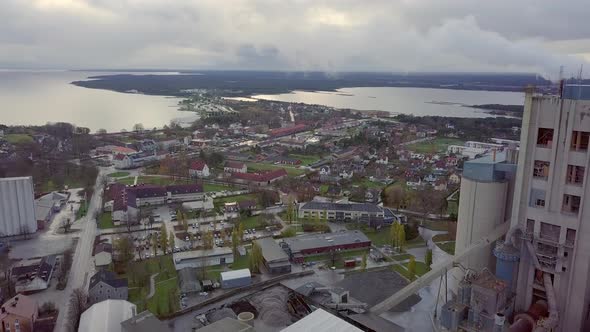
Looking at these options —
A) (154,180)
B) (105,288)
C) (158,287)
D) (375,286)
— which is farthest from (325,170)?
(105,288)

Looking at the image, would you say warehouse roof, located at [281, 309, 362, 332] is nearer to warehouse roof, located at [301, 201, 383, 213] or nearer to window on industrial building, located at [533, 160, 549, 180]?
window on industrial building, located at [533, 160, 549, 180]

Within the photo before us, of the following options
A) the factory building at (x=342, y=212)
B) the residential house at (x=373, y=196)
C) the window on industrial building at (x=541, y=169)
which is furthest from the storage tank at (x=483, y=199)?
the residential house at (x=373, y=196)

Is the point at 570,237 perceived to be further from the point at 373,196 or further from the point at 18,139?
the point at 18,139

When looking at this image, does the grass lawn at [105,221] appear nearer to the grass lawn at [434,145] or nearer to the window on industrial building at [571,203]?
the window on industrial building at [571,203]

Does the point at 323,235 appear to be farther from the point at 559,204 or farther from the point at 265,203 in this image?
the point at 559,204

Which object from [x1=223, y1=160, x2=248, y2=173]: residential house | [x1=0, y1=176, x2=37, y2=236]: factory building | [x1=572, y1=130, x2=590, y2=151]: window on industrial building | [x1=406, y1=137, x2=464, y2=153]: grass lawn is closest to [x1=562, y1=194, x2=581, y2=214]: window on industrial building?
[x1=572, y1=130, x2=590, y2=151]: window on industrial building

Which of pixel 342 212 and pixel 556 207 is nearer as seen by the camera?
pixel 556 207
